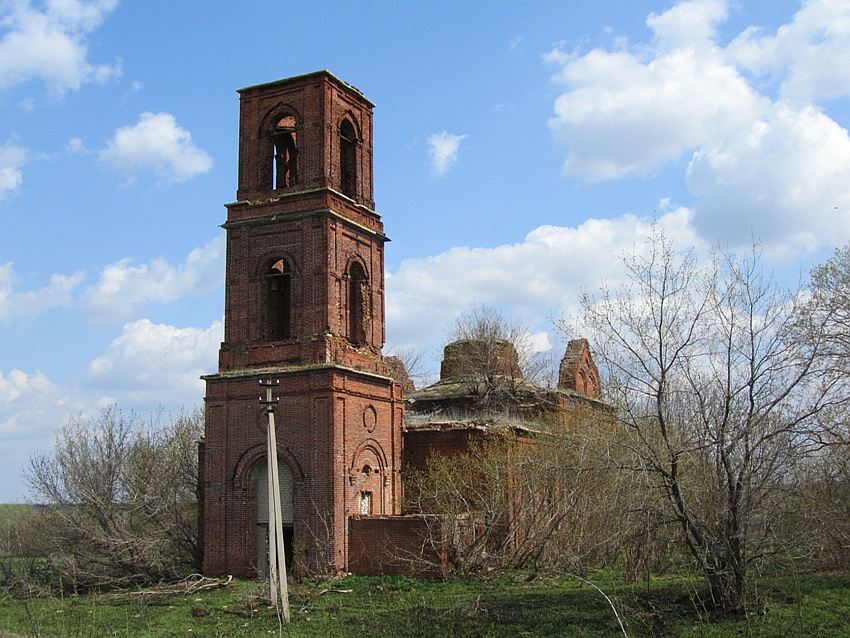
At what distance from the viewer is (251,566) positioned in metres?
22.3

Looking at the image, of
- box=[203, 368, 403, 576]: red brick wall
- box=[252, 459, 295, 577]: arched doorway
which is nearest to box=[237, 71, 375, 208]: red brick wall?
box=[203, 368, 403, 576]: red brick wall

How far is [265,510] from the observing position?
→ 890 inches

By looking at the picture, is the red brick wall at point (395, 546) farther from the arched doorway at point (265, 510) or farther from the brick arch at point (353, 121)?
the brick arch at point (353, 121)

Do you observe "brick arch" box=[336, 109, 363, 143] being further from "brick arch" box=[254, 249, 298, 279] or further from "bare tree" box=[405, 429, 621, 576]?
"bare tree" box=[405, 429, 621, 576]

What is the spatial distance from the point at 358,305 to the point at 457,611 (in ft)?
34.1

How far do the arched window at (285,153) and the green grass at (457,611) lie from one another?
11124 millimetres

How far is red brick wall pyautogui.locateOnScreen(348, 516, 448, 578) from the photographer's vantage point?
2125 cm

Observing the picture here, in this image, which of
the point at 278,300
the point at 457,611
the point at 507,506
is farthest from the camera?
the point at 278,300

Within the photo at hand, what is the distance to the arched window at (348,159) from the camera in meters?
25.5

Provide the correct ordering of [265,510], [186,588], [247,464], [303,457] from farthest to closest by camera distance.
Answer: [247,464] → [265,510] → [303,457] → [186,588]

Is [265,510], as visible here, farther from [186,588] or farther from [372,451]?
[372,451]

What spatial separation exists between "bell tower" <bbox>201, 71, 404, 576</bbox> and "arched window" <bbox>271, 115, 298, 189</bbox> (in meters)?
0.04

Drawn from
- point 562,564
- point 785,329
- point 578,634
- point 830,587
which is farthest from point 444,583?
point 785,329

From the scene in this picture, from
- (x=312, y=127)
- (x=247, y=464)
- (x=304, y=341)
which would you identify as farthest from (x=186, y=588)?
(x=312, y=127)
